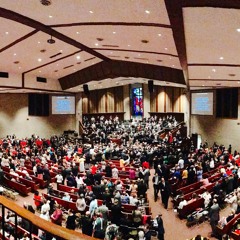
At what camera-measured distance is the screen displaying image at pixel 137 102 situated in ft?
105


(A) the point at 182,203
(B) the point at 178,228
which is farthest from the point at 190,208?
(B) the point at 178,228

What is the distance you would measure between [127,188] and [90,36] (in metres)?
6.49

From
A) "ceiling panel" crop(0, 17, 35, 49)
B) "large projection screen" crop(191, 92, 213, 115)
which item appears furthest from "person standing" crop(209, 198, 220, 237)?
"large projection screen" crop(191, 92, 213, 115)

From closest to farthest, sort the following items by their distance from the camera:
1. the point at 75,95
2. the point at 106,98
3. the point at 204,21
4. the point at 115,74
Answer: the point at 204,21 < the point at 115,74 < the point at 75,95 < the point at 106,98

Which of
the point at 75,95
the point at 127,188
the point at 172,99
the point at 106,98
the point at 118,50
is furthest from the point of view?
the point at 106,98

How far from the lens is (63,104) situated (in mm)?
27188

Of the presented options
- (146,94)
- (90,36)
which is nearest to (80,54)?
(90,36)

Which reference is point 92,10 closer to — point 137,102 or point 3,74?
point 3,74

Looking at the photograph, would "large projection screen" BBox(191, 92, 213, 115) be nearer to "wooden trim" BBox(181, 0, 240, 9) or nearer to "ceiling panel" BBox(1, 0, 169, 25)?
"ceiling panel" BBox(1, 0, 169, 25)

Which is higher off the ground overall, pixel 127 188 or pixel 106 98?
pixel 106 98

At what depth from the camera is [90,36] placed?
13.0m

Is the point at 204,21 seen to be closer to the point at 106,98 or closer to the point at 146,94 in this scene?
the point at 146,94

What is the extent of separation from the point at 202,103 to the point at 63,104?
11942 millimetres

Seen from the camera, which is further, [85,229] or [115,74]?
[115,74]
